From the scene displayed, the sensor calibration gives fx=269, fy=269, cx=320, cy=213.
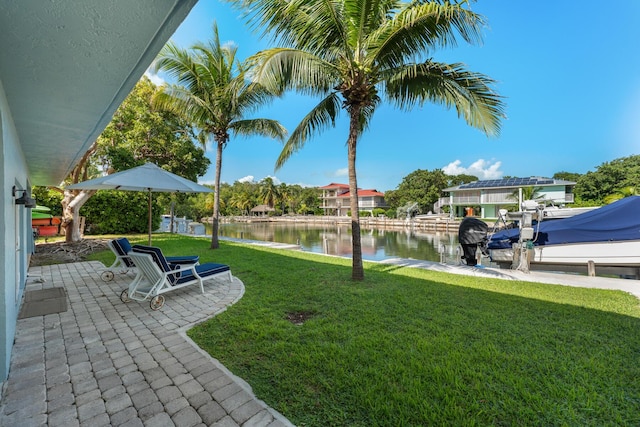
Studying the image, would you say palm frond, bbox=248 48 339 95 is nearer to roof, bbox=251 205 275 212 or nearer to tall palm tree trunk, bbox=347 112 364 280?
tall palm tree trunk, bbox=347 112 364 280

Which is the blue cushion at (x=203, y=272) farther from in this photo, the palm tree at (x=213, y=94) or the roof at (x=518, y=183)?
the roof at (x=518, y=183)

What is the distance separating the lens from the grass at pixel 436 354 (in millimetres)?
2156

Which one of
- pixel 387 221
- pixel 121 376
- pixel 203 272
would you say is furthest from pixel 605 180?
pixel 121 376

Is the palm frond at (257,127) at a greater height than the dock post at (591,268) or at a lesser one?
greater

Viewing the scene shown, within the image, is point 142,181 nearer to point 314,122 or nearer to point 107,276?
point 107,276

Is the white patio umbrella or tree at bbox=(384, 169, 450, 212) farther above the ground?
tree at bbox=(384, 169, 450, 212)

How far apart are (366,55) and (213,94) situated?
7.30 m

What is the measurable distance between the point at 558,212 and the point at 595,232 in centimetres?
382

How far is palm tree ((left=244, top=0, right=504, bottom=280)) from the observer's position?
16.7ft

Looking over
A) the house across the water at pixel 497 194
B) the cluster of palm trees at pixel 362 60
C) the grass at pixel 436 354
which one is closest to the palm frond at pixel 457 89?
the cluster of palm trees at pixel 362 60

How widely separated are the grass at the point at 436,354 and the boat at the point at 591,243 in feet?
9.24

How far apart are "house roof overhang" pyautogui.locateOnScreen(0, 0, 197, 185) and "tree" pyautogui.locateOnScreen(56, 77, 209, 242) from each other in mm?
9935

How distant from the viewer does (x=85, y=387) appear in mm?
2502

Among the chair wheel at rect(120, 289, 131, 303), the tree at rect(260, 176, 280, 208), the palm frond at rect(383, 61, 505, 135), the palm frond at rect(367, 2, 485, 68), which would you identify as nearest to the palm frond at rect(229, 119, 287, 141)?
the palm frond at rect(383, 61, 505, 135)
